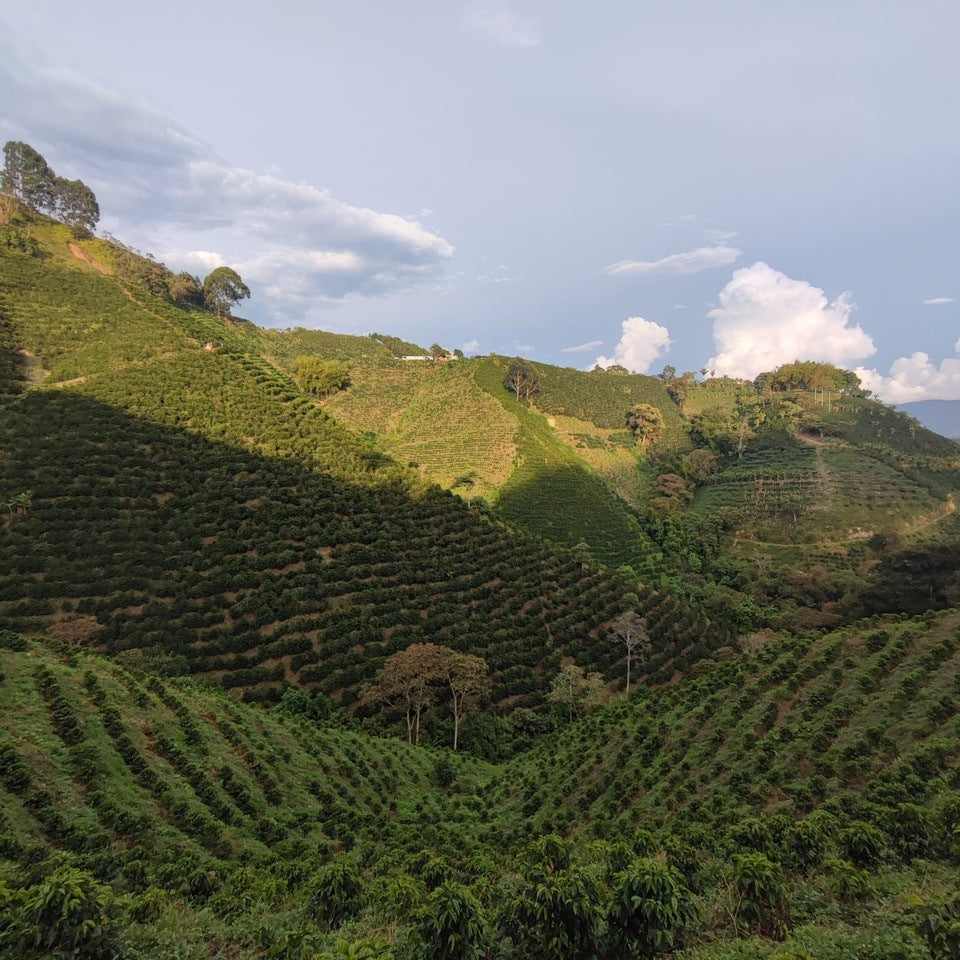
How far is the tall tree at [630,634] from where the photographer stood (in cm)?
3381

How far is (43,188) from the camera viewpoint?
73.6 metres

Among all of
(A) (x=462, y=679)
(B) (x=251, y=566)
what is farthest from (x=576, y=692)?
(B) (x=251, y=566)

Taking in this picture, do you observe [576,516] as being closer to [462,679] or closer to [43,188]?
[462,679]

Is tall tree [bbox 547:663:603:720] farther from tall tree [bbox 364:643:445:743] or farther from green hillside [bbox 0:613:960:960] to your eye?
tall tree [bbox 364:643:445:743]

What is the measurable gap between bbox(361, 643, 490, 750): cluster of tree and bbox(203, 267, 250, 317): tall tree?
8239 cm

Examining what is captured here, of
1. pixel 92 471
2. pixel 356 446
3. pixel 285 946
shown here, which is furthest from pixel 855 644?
pixel 92 471

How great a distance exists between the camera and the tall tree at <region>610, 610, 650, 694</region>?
33.8 meters

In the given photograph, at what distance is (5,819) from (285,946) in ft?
25.9

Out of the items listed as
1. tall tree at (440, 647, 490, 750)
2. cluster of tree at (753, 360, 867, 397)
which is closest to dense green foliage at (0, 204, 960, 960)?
tall tree at (440, 647, 490, 750)

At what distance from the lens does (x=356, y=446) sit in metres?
46.7

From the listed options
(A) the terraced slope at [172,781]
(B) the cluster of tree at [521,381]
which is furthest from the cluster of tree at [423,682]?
(B) the cluster of tree at [521,381]

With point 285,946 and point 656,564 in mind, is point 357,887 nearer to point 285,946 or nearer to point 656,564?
point 285,946

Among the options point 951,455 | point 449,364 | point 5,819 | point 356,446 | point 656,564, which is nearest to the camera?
point 5,819

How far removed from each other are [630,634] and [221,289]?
290ft
